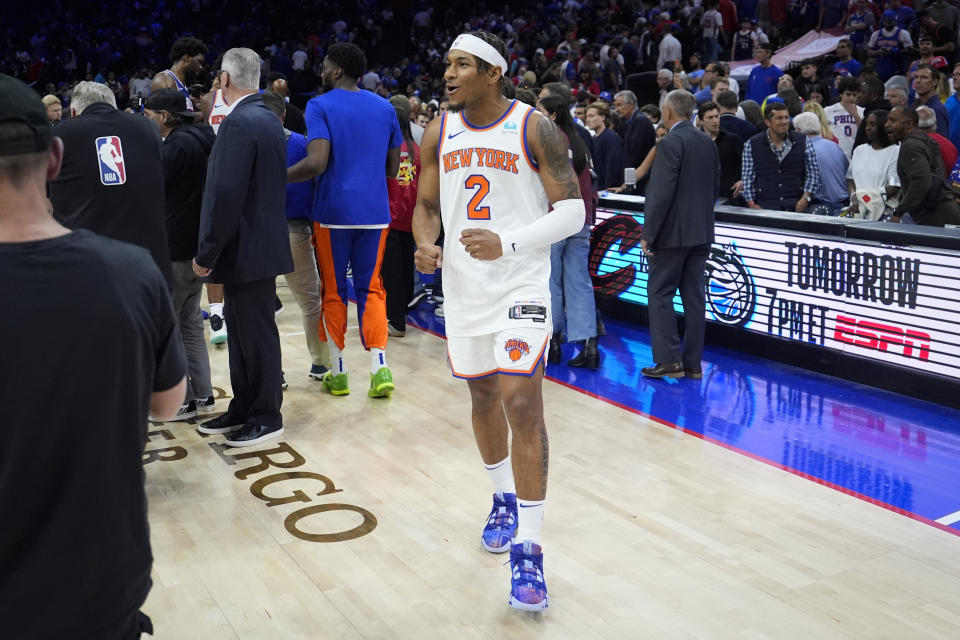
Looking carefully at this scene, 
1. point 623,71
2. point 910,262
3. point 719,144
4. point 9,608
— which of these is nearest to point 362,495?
point 9,608

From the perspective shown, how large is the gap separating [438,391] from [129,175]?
2.39 m

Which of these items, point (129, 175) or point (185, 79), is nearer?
point (129, 175)

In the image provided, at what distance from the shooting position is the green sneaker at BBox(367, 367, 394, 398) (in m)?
5.53

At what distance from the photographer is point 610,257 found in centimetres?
767

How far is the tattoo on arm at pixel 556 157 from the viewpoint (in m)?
3.18

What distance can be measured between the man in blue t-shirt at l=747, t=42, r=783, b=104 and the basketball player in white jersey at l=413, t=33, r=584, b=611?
30.1ft

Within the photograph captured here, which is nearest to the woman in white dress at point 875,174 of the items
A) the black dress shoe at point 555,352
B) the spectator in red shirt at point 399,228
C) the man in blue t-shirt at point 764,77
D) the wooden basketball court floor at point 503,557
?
the black dress shoe at point 555,352

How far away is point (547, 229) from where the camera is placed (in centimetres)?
312

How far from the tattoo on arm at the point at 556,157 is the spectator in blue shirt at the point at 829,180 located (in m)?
4.84

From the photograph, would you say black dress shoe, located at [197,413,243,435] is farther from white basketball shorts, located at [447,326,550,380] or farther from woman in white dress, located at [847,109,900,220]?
woman in white dress, located at [847,109,900,220]

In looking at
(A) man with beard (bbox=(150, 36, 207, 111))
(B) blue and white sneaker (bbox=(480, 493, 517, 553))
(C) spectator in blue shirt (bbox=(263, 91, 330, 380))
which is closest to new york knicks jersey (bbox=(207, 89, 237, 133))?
(C) spectator in blue shirt (bbox=(263, 91, 330, 380))

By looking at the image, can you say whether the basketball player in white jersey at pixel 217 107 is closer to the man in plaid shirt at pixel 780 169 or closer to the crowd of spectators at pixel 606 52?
the crowd of spectators at pixel 606 52

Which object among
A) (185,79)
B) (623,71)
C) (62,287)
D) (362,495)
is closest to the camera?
(62,287)

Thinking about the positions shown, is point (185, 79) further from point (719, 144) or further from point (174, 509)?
point (719, 144)
